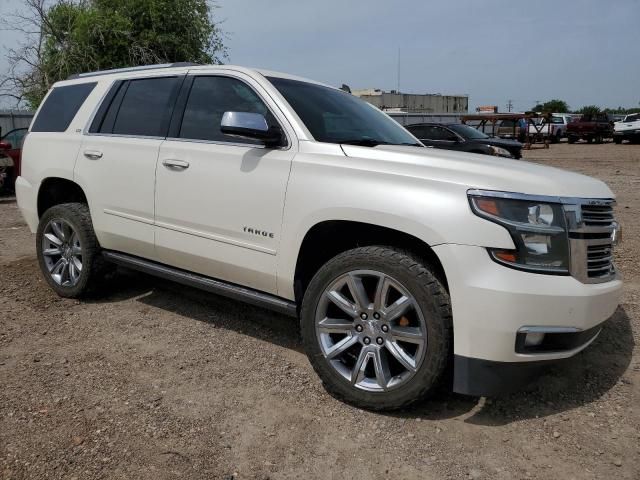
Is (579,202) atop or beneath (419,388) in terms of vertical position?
atop

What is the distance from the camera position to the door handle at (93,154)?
14.1ft

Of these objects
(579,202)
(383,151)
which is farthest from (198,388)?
(579,202)

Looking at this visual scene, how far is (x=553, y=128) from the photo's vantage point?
34812mm

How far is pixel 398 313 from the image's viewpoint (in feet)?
9.37

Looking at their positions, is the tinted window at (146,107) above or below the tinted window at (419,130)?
above

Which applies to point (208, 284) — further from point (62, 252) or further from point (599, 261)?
point (599, 261)

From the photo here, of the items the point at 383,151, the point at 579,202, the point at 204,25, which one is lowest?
the point at 579,202

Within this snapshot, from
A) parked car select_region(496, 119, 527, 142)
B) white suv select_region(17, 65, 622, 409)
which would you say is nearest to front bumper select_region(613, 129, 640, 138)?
parked car select_region(496, 119, 527, 142)

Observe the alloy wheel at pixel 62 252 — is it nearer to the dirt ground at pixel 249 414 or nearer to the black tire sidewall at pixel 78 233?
the black tire sidewall at pixel 78 233

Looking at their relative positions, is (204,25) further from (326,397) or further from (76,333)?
(326,397)

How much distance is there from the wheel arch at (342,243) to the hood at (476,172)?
336mm

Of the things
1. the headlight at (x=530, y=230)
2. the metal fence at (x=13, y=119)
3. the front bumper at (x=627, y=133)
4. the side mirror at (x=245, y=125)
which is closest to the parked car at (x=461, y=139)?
the side mirror at (x=245, y=125)

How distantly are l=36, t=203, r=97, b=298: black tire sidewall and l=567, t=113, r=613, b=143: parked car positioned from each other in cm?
3408

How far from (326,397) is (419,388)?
2.06ft
